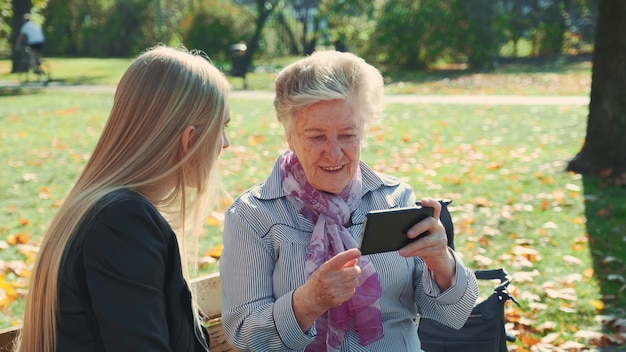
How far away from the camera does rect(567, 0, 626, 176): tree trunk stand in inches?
303

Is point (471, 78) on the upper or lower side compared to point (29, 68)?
lower

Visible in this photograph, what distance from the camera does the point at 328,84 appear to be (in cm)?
286

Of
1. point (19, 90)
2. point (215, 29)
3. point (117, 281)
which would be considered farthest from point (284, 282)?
point (215, 29)

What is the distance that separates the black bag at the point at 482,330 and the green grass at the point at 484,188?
79cm

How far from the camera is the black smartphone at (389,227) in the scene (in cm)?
248

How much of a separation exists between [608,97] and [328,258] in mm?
5787

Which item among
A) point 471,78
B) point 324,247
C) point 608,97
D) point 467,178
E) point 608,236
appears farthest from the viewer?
point 471,78

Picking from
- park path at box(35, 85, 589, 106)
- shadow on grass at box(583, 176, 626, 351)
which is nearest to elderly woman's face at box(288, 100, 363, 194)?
shadow on grass at box(583, 176, 626, 351)

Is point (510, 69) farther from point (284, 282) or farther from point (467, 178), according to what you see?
point (284, 282)

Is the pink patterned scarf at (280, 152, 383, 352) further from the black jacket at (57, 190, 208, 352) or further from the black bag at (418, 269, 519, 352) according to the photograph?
the black jacket at (57, 190, 208, 352)

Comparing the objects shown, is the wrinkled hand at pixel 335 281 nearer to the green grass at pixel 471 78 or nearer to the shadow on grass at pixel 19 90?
the green grass at pixel 471 78

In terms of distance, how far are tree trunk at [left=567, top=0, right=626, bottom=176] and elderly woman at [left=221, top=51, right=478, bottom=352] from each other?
543 centimetres

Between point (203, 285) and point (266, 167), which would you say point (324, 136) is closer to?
point (203, 285)

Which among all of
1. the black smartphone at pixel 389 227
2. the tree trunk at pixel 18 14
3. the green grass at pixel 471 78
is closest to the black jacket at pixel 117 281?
the black smartphone at pixel 389 227
